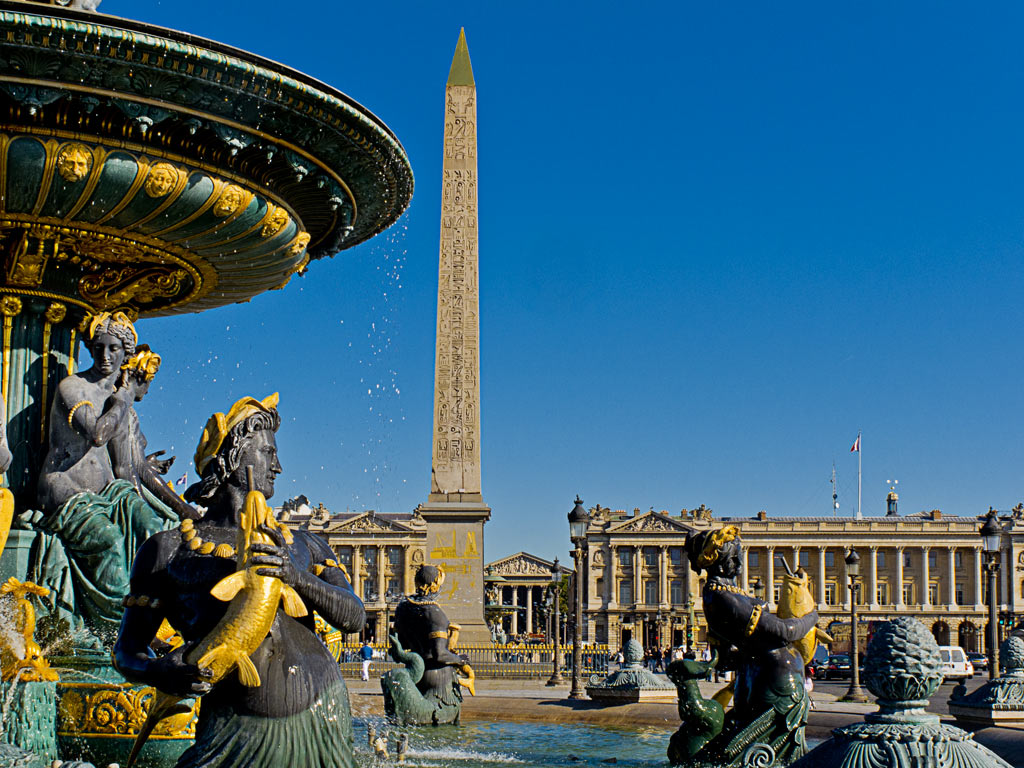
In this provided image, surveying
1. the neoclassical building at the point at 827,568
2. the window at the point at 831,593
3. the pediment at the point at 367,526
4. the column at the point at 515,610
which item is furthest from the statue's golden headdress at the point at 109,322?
the column at the point at 515,610

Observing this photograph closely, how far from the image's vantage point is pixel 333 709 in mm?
3242

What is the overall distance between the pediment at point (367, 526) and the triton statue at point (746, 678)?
106 meters

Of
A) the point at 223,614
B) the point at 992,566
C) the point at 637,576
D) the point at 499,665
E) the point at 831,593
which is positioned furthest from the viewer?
the point at 637,576

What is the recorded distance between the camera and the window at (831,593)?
104 m

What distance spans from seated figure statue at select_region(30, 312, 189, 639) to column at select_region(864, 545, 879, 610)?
10155 centimetres

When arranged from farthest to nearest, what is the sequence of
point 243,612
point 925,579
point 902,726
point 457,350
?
point 925,579 < point 457,350 < point 243,612 < point 902,726

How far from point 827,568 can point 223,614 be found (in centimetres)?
10544

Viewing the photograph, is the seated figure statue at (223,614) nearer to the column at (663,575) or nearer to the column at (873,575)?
the column at (663,575)

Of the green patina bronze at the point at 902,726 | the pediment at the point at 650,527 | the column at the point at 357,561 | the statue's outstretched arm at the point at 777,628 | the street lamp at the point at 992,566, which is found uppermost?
the green patina bronze at the point at 902,726

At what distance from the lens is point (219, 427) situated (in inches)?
134

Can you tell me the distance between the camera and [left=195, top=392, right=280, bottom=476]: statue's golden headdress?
3385mm

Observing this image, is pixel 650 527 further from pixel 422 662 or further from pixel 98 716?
pixel 98 716

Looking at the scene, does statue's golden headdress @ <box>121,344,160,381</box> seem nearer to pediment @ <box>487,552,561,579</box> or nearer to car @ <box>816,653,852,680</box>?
car @ <box>816,653,852,680</box>

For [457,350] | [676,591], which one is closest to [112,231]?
[457,350]
